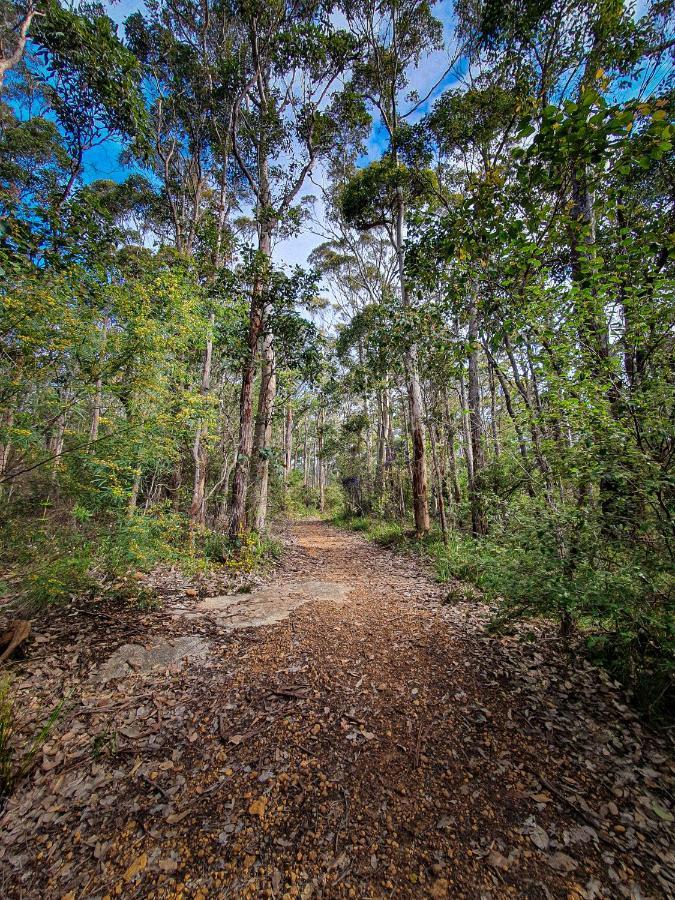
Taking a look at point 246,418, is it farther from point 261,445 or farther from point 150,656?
point 150,656

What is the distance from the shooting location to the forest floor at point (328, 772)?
5.55 feet

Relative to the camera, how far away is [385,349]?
9336 mm

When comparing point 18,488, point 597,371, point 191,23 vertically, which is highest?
point 191,23

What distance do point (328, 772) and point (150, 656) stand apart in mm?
2289

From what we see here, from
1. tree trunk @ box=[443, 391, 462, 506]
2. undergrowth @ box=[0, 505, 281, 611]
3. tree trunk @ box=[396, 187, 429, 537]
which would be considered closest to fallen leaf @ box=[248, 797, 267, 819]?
undergrowth @ box=[0, 505, 281, 611]

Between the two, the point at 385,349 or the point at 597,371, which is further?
the point at 385,349

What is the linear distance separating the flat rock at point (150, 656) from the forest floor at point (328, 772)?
0.07ft

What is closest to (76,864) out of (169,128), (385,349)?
(385,349)

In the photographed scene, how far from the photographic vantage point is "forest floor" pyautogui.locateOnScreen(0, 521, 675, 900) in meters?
1.69

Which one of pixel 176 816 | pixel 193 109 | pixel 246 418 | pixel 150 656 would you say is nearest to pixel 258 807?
pixel 176 816

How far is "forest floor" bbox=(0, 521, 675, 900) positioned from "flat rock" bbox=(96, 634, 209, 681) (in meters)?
0.02

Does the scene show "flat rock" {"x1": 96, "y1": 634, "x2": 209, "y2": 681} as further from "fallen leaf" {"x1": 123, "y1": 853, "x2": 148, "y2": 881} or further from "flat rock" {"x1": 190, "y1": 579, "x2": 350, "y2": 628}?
"fallen leaf" {"x1": 123, "y1": 853, "x2": 148, "y2": 881}

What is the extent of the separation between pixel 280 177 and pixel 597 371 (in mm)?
9430

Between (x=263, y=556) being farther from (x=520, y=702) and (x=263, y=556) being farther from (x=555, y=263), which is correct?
(x=555, y=263)
